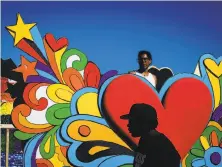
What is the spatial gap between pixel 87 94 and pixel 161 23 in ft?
3.65

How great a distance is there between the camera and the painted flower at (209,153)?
3812 mm

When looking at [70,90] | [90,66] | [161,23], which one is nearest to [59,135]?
[70,90]

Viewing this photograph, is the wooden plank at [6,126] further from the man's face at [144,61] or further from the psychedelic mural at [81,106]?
the man's face at [144,61]

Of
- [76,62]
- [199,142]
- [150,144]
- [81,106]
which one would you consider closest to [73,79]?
[76,62]

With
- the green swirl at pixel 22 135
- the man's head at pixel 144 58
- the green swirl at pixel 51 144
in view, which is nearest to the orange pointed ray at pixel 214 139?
the man's head at pixel 144 58

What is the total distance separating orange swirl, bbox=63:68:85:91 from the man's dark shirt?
1700 mm

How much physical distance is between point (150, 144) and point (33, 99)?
193 centimetres

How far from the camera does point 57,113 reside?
3.69 meters

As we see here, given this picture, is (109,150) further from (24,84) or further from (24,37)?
(24,37)

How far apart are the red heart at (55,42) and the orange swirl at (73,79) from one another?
0.86ft

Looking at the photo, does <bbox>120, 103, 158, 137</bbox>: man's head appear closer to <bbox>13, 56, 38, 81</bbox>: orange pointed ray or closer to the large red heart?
the large red heart

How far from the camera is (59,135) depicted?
12.1 ft

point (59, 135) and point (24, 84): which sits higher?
point (24, 84)

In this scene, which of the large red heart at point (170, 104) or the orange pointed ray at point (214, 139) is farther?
the orange pointed ray at point (214, 139)
